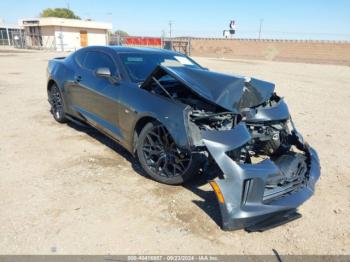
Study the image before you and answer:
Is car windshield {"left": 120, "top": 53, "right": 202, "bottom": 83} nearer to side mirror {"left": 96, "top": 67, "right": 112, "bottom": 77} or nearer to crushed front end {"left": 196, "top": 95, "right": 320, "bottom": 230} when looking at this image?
side mirror {"left": 96, "top": 67, "right": 112, "bottom": 77}

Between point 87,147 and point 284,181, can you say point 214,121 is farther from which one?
point 87,147

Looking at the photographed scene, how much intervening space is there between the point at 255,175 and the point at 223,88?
45.4 inches

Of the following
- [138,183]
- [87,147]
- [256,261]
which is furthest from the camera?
[87,147]

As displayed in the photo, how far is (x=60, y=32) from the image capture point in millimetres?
40094

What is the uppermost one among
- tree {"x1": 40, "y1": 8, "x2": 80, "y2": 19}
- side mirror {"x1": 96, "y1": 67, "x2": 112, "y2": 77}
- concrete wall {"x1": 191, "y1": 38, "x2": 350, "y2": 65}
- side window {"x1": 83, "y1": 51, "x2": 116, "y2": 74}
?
tree {"x1": 40, "y1": 8, "x2": 80, "y2": 19}

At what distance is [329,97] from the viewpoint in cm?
1112

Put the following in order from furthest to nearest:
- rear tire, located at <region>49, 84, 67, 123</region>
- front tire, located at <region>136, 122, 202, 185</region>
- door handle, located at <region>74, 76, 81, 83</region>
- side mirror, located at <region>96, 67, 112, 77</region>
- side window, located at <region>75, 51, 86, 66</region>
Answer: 1. rear tire, located at <region>49, 84, 67, 123</region>
2. side window, located at <region>75, 51, 86, 66</region>
3. door handle, located at <region>74, 76, 81, 83</region>
4. side mirror, located at <region>96, 67, 112, 77</region>
5. front tire, located at <region>136, 122, 202, 185</region>

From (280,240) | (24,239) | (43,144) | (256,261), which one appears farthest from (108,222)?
(43,144)

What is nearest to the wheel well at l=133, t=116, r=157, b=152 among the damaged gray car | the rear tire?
the damaged gray car

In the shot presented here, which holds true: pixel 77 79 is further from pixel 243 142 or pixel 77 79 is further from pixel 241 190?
pixel 241 190

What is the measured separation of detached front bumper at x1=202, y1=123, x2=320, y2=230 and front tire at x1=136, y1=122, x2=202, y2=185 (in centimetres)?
42

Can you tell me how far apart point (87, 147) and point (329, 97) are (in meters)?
9.06

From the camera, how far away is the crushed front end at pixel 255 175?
9.73 ft

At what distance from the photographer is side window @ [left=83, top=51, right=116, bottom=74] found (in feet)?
15.8
